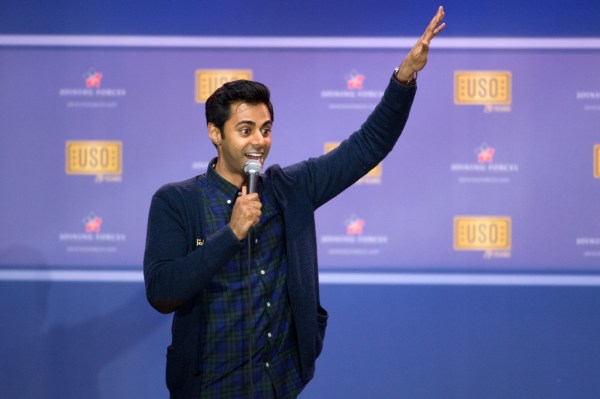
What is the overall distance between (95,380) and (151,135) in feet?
3.98

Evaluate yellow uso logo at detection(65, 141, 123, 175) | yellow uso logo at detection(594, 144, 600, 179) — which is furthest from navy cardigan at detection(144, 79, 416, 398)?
yellow uso logo at detection(594, 144, 600, 179)

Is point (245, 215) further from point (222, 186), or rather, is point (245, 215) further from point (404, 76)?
point (404, 76)

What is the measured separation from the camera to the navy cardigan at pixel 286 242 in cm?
159

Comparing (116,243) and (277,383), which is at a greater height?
(116,243)

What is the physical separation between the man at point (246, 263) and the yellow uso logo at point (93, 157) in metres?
1.56

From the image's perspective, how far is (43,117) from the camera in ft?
10.8

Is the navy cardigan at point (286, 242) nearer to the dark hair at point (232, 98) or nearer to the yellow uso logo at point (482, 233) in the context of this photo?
the dark hair at point (232, 98)

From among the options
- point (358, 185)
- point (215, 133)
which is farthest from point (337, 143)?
point (215, 133)

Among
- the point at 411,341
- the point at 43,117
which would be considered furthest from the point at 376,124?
the point at 43,117

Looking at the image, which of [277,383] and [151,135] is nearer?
[277,383]

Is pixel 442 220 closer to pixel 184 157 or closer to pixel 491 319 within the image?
pixel 491 319

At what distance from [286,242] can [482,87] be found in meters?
1.81

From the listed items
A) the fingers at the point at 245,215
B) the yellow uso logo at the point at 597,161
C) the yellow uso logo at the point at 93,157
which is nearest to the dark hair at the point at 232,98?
the fingers at the point at 245,215

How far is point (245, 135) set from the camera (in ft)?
5.77
